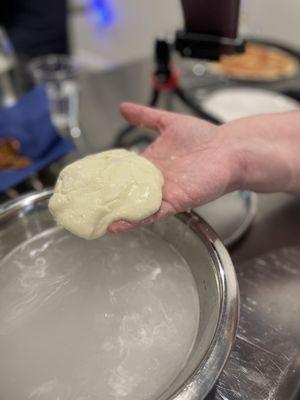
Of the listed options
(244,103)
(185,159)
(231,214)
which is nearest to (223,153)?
(185,159)

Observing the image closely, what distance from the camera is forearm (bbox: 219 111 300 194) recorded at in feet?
2.10

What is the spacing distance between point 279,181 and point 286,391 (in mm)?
319

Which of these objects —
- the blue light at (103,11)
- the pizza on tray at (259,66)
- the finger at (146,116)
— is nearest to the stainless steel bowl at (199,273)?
the finger at (146,116)

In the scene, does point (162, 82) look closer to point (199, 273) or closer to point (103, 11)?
point (199, 273)

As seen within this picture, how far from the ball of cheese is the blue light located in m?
2.38

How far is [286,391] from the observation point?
500 mm

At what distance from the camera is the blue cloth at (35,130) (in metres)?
0.84

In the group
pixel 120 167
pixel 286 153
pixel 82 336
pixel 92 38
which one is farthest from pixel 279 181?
pixel 92 38

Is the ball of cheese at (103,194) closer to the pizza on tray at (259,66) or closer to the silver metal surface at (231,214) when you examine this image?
the silver metal surface at (231,214)

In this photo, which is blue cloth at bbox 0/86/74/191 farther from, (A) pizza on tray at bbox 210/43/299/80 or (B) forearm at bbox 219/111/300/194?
(A) pizza on tray at bbox 210/43/299/80

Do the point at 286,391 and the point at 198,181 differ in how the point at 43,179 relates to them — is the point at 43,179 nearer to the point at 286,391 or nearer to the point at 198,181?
the point at 198,181

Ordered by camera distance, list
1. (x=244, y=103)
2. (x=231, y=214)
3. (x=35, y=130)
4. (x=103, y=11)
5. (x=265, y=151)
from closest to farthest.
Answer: (x=265, y=151) → (x=231, y=214) → (x=35, y=130) → (x=244, y=103) → (x=103, y=11)

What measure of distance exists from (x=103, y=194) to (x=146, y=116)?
199 mm

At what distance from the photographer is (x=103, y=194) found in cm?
54
